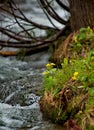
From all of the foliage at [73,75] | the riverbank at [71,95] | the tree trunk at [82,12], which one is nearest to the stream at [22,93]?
the riverbank at [71,95]

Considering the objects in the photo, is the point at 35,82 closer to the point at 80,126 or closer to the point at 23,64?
the point at 23,64

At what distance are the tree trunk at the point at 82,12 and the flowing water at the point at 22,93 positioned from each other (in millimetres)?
883

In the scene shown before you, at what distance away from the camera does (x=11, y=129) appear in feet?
17.0

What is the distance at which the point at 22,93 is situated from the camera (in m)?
6.29

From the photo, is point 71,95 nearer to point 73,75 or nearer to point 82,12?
point 73,75

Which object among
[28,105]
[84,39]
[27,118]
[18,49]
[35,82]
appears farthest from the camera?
[18,49]

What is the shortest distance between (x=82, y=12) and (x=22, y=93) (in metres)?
2.07

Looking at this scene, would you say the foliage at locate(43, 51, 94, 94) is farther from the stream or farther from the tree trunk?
the tree trunk

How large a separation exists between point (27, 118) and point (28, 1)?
30.7ft

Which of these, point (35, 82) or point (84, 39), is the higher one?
point (84, 39)

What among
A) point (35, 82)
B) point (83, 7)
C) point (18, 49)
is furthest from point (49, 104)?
point (18, 49)

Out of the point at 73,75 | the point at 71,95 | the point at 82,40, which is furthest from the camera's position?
the point at 82,40

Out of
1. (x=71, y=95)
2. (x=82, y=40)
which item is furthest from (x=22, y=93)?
(x=82, y=40)

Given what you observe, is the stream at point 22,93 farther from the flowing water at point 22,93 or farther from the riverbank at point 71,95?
the riverbank at point 71,95
